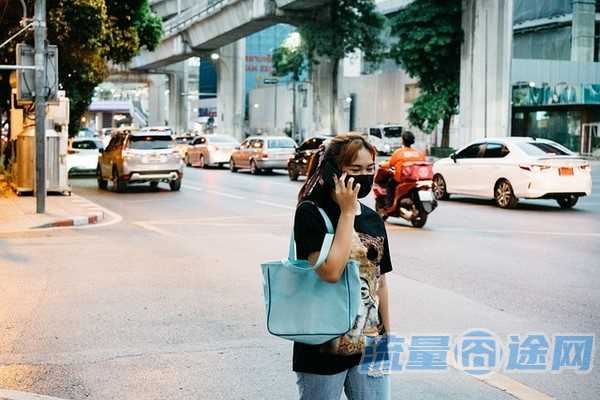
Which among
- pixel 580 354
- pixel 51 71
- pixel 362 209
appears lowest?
pixel 580 354

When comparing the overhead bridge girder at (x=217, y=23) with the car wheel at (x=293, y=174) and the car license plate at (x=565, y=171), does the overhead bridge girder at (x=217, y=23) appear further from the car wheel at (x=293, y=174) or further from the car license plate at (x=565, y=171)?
the car license plate at (x=565, y=171)

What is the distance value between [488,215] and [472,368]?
11802 mm

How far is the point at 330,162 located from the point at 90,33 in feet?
74.1

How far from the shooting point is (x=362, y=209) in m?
3.71

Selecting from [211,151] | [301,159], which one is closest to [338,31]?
[211,151]

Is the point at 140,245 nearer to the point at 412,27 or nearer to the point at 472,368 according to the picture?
the point at 472,368

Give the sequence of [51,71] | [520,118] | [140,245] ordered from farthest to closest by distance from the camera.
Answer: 1. [520,118]
2. [51,71]
3. [140,245]

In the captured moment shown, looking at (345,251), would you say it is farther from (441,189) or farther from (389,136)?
(389,136)

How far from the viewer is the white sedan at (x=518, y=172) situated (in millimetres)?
18703

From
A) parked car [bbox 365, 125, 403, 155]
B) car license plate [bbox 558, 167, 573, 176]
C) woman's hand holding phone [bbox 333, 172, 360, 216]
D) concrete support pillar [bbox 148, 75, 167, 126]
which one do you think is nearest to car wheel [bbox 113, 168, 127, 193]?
car license plate [bbox 558, 167, 573, 176]

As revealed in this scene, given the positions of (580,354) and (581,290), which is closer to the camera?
(580,354)

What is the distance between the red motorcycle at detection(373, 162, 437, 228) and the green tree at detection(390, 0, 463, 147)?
3301 centimetres

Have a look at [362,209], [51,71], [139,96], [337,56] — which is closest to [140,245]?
[51,71]

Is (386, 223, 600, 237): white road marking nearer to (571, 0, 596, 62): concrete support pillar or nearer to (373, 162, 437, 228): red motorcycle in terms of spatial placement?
(373, 162, 437, 228): red motorcycle
